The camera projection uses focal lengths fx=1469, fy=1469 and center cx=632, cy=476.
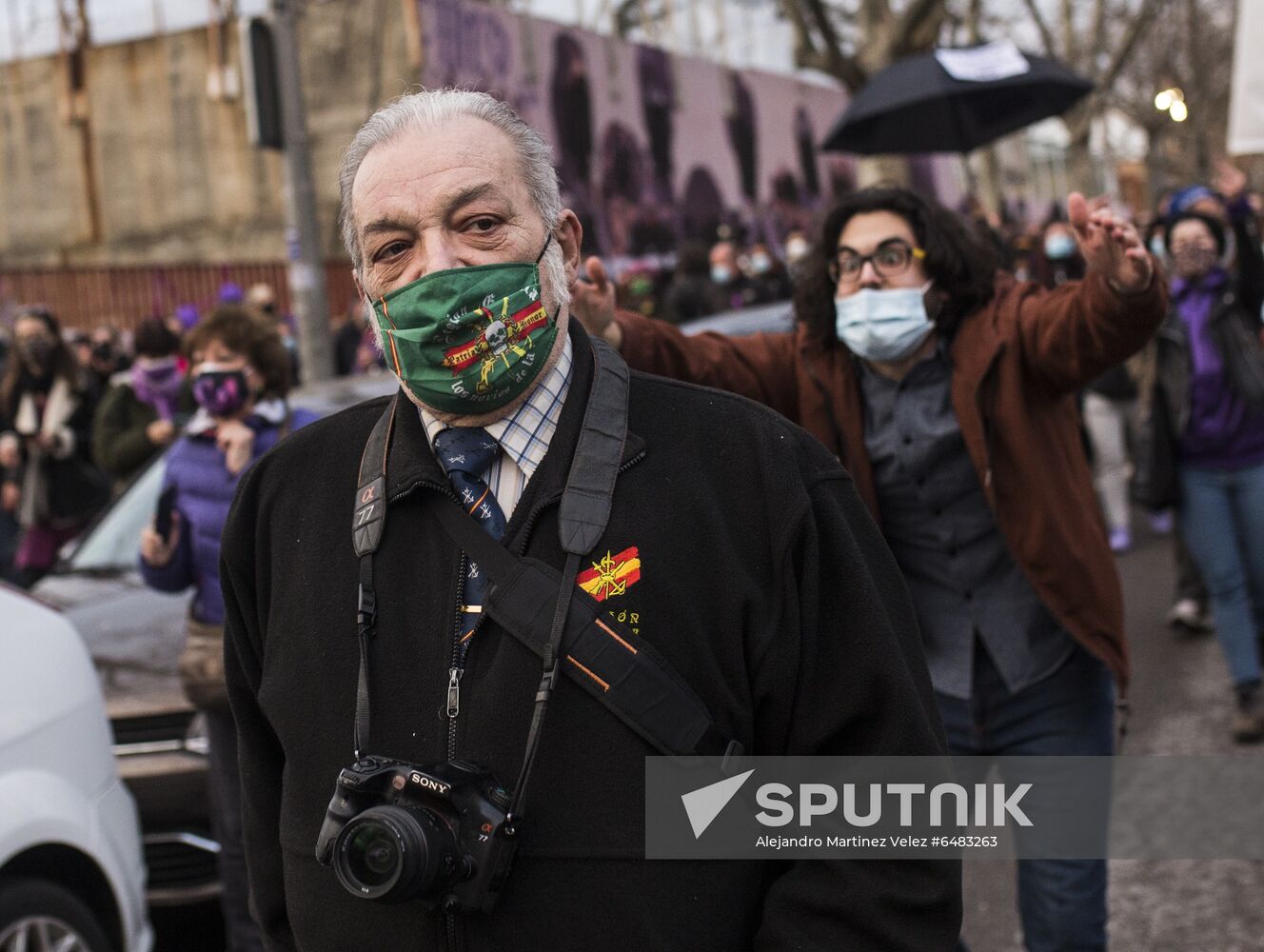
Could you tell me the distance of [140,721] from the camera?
5.04 meters

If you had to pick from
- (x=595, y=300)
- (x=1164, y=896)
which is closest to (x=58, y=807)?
(x=595, y=300)

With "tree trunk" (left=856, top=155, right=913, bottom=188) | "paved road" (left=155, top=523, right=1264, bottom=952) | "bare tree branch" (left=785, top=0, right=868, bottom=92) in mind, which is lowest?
"paved road" (left=155, top=523, right=1264, bottom=952)

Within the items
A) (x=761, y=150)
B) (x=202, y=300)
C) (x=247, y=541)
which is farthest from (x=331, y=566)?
(x=761, y=150)

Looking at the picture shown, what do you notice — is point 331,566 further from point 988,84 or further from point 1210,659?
point 1210,659

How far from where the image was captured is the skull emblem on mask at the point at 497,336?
2.02m

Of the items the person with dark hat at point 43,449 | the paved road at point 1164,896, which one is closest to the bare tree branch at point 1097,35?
the person with dark hat at point 43,449

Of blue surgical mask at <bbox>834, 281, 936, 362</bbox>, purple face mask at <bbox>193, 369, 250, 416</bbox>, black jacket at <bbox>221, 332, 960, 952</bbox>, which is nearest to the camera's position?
black jacket at <bbox>221, 332, 960, 952</bbox>

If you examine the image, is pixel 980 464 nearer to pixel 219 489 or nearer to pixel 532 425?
pixel 532 425

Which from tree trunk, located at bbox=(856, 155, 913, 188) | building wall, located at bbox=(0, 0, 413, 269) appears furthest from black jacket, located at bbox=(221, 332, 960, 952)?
building wall, located at bbox=(0, 0, 413, 269)

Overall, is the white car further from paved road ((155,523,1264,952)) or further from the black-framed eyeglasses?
the black-framed eyeglasses

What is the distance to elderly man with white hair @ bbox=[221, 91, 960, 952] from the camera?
6.16ft

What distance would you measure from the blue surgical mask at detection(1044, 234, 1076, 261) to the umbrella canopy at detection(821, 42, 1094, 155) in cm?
529

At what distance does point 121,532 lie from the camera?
247 inches

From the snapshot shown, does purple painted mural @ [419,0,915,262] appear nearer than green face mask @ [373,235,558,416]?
No
